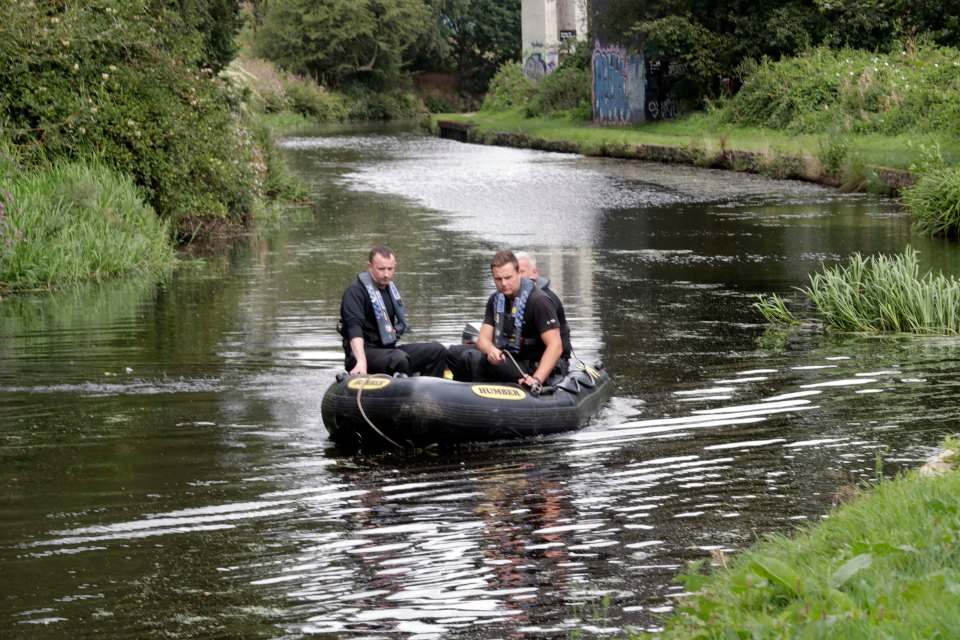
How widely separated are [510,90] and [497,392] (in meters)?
56.1

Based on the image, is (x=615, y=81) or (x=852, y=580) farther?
(x=615, y=81)

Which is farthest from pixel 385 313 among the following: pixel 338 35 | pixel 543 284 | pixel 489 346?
pixel 338 35

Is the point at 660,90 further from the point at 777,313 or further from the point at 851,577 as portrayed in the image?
the point at 851,577

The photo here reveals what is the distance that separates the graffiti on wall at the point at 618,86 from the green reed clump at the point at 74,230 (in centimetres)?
2886

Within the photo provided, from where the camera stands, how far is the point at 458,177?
3509cm

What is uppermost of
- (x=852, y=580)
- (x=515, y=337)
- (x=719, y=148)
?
(x=719, y=148)

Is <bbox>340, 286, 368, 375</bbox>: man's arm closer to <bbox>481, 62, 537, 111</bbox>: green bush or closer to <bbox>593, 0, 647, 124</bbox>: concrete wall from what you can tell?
<bbox>593, 0, 647, 124</bbox>: concrete wall

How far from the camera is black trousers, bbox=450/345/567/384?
10430mm

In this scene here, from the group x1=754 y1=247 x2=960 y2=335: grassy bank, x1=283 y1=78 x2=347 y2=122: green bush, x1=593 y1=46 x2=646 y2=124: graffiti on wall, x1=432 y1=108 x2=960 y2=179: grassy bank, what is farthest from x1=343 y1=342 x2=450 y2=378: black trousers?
x1=283 y1=78 x2=347 y2=122: green bush

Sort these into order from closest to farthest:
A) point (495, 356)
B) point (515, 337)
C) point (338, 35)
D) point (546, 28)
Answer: point (495, 356) < point (515, 337) < point (546, 28) < point (338, 35)

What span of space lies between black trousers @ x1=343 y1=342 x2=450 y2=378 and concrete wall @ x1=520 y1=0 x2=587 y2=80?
56.2 metres

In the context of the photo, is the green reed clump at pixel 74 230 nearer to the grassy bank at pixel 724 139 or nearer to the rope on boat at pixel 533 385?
the rope on boat at pixel 533 385

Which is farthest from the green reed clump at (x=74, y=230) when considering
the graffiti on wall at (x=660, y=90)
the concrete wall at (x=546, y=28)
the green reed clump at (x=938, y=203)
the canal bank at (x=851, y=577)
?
the concrete wall at (x=546, y=28)

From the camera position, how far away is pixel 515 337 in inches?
414
